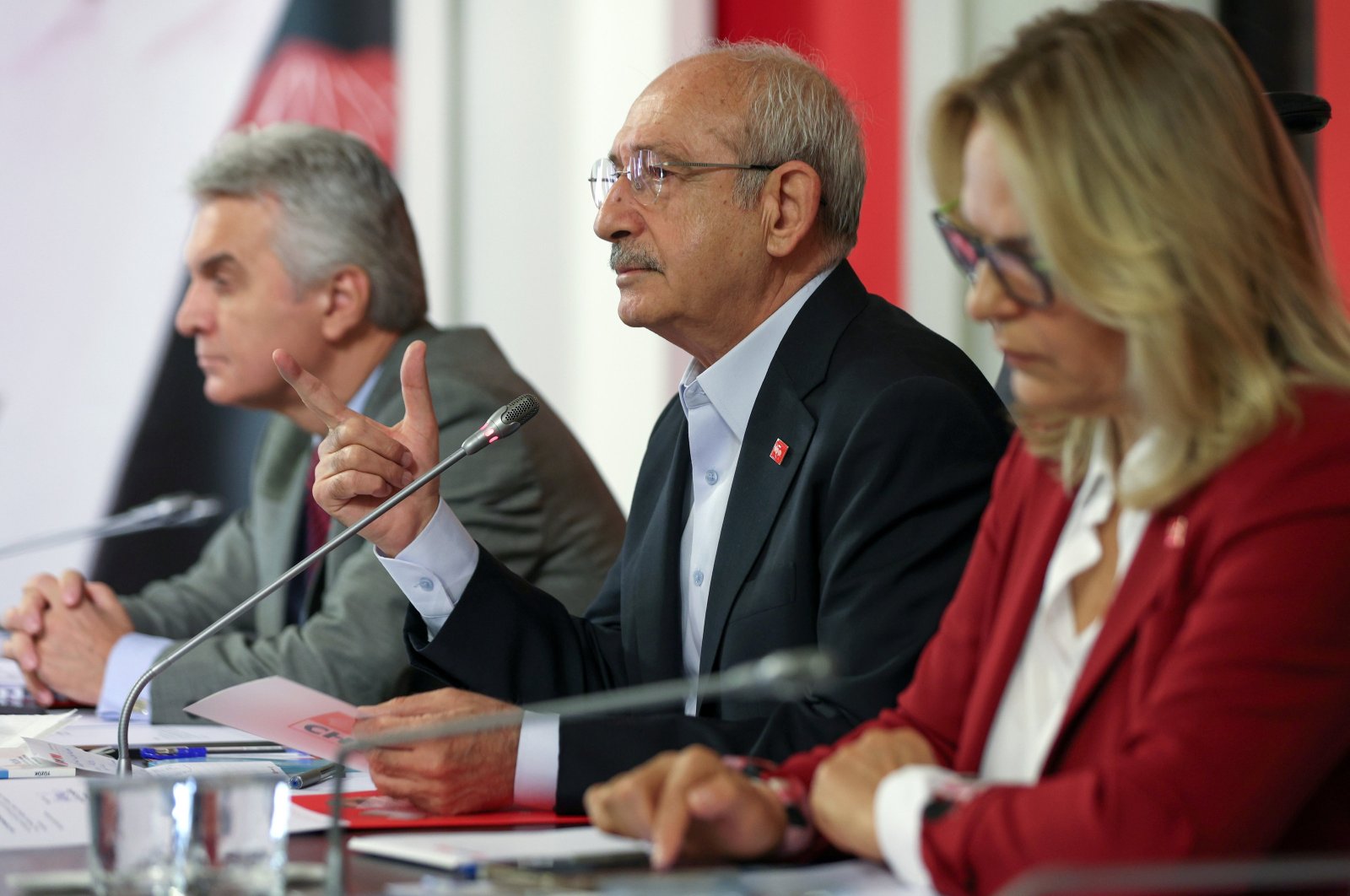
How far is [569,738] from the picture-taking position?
1600mm

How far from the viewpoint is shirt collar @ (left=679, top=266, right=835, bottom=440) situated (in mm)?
2121

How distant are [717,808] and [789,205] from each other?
3.74ft

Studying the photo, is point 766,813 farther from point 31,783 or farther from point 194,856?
point 31,783

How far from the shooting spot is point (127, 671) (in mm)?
2557

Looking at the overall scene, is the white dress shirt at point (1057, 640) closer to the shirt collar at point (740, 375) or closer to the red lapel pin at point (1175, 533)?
the red lapel pin at point (1175, 533)

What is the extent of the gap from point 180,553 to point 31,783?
10.4 feet

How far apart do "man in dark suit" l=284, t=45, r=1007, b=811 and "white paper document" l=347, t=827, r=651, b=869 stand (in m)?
0.15

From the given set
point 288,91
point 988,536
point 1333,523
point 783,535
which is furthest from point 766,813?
point 288,91

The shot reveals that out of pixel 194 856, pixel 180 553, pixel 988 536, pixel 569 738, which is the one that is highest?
pixel 988 536

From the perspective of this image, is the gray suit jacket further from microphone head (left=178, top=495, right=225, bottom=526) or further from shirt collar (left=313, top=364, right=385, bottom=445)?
microphone head (left=178, top=495, right=225, bottom=526)

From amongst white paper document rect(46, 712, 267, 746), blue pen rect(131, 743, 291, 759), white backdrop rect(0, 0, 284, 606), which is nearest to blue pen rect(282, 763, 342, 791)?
blue pen rect(131, 743, 291, 759)

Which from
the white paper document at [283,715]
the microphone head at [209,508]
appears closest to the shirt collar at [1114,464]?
the white paper document at [283,715]

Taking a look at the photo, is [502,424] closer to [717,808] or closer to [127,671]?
[717,808]

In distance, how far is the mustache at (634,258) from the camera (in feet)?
7.15
